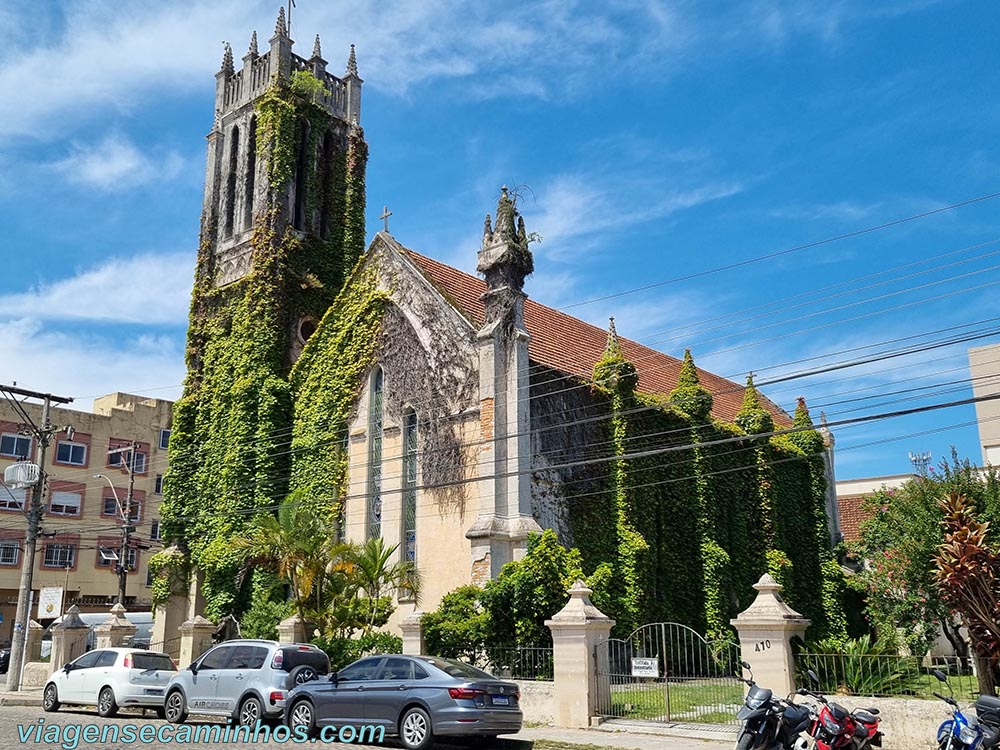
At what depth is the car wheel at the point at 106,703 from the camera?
19406 mm

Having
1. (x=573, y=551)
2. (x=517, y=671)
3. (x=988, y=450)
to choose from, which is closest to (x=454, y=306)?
(x=573, y=551)

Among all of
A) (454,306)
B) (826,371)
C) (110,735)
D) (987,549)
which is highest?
(454,306)

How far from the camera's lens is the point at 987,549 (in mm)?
14953

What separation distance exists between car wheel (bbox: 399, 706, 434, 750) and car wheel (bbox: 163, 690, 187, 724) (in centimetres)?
600

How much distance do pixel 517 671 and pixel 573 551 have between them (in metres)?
3.59

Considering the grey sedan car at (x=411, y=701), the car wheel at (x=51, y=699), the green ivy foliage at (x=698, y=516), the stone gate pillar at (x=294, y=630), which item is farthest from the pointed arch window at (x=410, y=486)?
the grey sedan car at (x=411, y=701)

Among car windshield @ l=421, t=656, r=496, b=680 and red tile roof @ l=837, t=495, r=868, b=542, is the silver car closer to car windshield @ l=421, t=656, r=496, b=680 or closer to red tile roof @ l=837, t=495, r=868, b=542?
car windshield @ l=421, t=656, r=496, b=680

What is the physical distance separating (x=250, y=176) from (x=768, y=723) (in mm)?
31763

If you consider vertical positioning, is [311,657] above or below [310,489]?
below

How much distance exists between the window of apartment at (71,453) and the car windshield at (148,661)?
3751 cm

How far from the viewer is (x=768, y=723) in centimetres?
1098

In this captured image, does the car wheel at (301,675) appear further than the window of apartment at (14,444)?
No

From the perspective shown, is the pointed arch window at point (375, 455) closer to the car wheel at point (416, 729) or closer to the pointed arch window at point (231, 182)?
the pointed arch window at point (231, 182)

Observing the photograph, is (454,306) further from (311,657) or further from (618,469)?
Result: (311,657)
